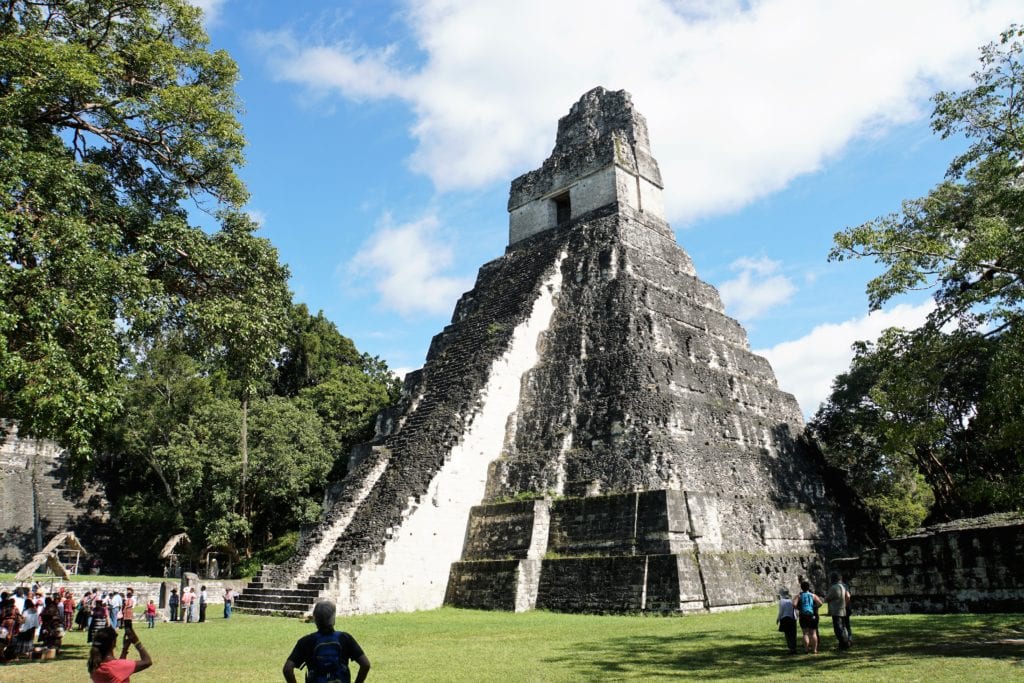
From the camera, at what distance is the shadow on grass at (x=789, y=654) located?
7.01m

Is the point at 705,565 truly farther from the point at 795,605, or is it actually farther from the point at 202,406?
the point at 202,406

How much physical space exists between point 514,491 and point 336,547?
13.3 ft

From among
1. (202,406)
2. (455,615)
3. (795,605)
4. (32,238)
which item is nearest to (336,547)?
(455,615)

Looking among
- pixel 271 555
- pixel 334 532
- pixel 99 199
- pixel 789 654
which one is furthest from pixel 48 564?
pixel 789 654

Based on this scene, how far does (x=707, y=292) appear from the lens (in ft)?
69.2

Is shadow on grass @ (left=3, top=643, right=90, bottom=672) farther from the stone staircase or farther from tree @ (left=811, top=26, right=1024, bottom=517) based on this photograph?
tree @ (left=811, top=26, right=1024, bottom=517)

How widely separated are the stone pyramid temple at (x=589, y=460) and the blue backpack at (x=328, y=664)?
9243mm

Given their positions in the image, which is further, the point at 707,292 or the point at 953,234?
the point at 707,292

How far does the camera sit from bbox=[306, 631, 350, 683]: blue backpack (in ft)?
13.1

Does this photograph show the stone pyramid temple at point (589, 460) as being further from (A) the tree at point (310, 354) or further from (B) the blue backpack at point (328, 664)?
(A) the tree at point (310, 354)

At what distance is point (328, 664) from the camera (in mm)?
4008

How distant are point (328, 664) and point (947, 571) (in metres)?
10.2

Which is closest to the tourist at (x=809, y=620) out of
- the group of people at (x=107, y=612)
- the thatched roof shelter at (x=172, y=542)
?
the group of people at (x=107, y=612)

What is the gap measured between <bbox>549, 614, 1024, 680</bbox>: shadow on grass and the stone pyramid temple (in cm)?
324
